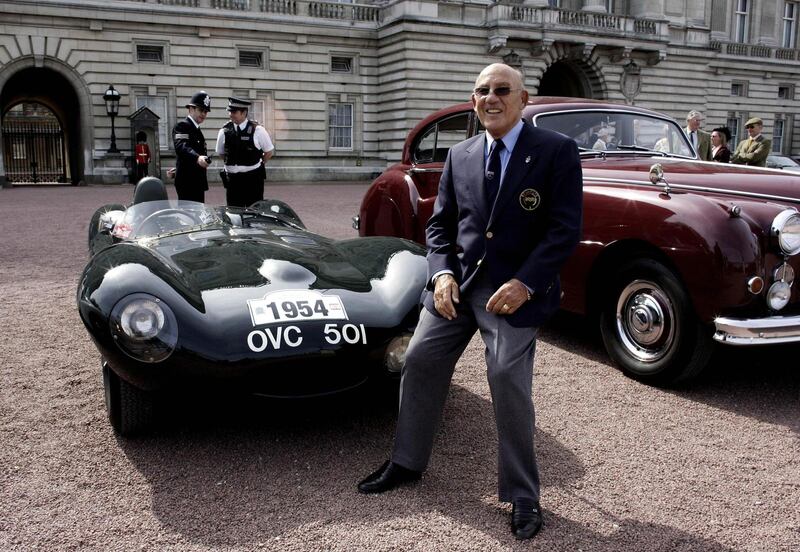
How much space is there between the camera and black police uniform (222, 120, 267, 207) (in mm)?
8359

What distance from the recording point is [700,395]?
14.2 feet

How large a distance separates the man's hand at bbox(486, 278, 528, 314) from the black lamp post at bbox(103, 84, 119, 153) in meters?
25.0

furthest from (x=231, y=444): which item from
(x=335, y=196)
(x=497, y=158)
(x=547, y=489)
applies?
(x=335, y=196)

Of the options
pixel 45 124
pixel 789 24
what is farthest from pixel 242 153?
pixel 45 124

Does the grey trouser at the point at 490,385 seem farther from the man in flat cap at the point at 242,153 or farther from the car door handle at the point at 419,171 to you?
the man in flat cap at the point at 242,153

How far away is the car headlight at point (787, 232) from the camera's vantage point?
159 inches

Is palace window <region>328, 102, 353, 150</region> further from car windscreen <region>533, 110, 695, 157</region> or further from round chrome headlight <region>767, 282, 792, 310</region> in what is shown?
round chrome headlight <region>767, 282, 792, 310</region>

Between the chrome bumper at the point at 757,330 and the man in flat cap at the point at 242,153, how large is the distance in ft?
18.2

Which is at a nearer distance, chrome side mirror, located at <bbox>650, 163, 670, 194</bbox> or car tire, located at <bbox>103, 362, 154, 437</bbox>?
car tire, located at <bbox>103, 362, 154, 437</bbox>

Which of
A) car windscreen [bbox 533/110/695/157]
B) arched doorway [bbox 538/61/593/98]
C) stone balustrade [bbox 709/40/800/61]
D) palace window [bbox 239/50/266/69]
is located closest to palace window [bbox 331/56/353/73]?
palace window [bbox 239/50/266/69]

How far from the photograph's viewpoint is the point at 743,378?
4.69 m

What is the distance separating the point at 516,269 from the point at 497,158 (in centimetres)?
43

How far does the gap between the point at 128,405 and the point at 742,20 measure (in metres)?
45.8

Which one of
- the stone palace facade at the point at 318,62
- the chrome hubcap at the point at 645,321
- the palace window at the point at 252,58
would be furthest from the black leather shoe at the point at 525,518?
the palace window at the point at 252,58
